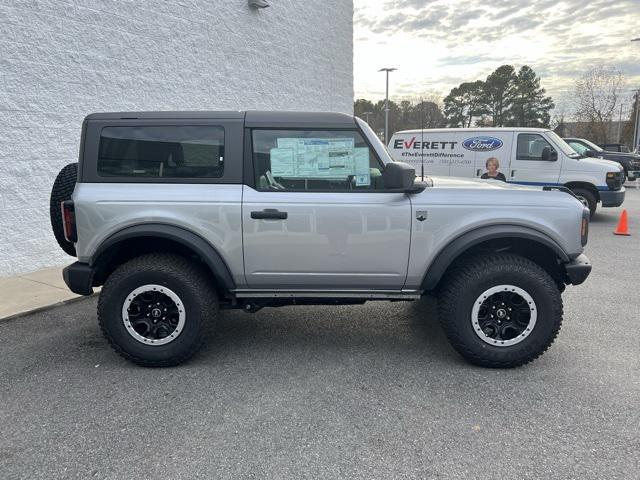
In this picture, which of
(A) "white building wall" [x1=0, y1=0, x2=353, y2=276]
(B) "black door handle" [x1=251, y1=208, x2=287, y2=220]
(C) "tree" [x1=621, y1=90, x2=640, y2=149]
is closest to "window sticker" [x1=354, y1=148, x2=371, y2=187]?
(B) "black door handle" [x1=251, y1=208, x2=287, y2=220]

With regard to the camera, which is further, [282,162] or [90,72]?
[90,72]

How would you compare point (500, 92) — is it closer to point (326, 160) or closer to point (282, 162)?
point (326, 160)

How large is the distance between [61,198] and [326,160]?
2264 mm

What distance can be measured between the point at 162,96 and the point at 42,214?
263cm

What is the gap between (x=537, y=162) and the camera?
995 cm

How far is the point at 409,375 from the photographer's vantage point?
3.36 metres

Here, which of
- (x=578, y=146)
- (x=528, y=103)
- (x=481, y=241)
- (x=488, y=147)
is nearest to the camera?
(x=481, y=241)

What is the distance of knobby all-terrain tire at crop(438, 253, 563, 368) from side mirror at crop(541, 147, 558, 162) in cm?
744

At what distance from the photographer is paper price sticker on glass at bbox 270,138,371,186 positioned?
343 centimetres

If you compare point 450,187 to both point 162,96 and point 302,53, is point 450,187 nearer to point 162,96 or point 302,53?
point 162,96

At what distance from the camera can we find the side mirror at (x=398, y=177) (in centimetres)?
321

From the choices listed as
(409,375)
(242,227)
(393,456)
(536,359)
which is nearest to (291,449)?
(393,456)

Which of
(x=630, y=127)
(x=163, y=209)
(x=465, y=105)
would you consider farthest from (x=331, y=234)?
(x=465, y=105)

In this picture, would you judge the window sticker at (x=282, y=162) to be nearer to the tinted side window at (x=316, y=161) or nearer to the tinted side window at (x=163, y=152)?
the tinted side window at (x=316, y=161)
